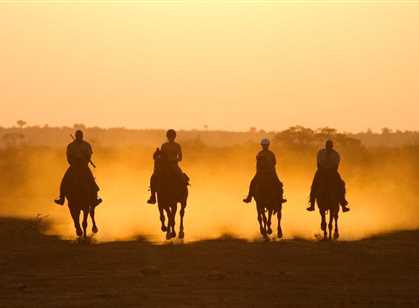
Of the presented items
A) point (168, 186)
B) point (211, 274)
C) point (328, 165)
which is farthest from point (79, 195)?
point (211, 274)

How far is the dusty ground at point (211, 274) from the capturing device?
19859mm

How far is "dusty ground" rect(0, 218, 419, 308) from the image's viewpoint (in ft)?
65.2

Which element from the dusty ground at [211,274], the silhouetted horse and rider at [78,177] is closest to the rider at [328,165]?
the dusty ground at [211,274]

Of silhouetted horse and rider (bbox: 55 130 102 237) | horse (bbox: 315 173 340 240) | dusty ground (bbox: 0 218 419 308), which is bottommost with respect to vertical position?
dusty ground (bbox: 0 218 419 308)

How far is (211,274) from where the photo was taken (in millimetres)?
23094

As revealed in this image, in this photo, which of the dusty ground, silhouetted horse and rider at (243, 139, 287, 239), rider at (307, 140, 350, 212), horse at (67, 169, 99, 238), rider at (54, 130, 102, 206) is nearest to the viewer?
the dusty ground

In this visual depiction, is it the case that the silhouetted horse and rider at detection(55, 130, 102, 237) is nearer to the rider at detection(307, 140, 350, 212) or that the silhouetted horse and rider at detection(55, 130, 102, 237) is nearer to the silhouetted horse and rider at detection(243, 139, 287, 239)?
the silhouetted horse and rider at detection(243, 139, 287, 239)

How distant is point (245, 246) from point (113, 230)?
7308mm

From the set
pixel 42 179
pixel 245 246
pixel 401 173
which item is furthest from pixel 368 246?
pixel 42 179

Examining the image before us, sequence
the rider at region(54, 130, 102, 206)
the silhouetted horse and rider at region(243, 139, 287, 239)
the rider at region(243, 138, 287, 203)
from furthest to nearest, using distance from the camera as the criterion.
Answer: the silhouetted horse and rider at region(243, 139, 287, 239)
the rider at region(243, 138, 287, 203)
the rider at region(54, 130, 102, 206)

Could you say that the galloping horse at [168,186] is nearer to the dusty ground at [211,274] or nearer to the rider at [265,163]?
the dusty ground at [211,274]

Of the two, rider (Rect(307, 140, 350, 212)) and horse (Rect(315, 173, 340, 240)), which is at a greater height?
rider (Rect(307, 140, 350, 212))

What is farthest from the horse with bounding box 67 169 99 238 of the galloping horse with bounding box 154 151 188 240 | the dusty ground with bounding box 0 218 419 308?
the galloping horse with bounding box 154 151 188 240

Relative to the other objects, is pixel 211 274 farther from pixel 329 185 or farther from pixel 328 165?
pixel 329 185
